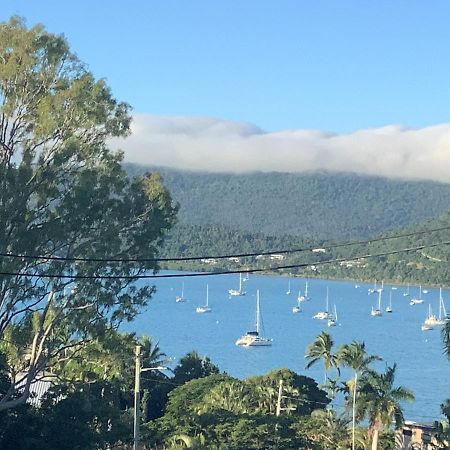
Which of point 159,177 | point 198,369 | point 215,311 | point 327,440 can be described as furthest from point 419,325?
point 159,177

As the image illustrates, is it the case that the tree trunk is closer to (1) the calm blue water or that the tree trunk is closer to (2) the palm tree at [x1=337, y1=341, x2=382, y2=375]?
(2) the palm tree at [x1=337, y1=341, x2=382, y2=375]

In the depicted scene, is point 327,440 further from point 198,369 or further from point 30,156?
point 30,156

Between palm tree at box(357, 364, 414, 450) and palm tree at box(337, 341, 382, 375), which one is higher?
palm tree at box(337, 341, 382, 375)

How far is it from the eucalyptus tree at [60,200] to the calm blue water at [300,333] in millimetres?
38162

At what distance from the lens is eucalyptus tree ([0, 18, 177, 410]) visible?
19.3 m

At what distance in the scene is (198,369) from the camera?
4594 centimetres

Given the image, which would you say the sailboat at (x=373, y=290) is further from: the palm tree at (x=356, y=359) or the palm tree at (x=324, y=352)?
the palm tree at (x=356, y=359)

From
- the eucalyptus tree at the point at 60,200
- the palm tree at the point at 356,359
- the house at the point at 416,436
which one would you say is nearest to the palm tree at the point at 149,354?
the house at the point at 416,436

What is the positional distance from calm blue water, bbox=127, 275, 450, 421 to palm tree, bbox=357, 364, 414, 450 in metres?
26.6

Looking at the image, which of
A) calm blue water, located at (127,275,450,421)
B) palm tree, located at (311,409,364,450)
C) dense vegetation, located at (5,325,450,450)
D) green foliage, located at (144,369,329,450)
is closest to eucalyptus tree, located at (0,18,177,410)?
dense vegetation, located at (5,325,450,450)

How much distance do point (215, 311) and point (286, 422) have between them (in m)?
113

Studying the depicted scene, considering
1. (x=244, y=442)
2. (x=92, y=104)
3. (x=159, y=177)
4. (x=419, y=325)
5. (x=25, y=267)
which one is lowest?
(x=419, y=325)

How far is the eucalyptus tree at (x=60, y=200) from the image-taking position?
19328 mm

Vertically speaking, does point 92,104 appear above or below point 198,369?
above
